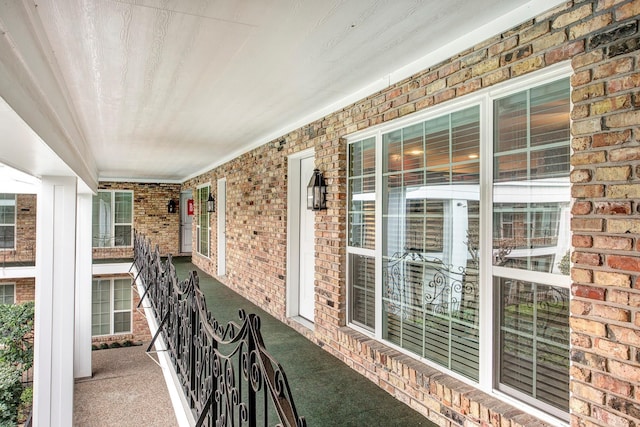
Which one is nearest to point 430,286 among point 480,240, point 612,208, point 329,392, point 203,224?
point 480,240

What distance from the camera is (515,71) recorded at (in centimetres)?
214

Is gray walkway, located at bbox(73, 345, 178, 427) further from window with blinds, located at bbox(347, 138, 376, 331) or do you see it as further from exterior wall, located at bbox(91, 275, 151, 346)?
window with blinds, located at bbox(347, 138, 376, 331)

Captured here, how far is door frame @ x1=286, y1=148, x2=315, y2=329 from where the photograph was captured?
488 centimetres

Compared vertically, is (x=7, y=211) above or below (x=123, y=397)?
above

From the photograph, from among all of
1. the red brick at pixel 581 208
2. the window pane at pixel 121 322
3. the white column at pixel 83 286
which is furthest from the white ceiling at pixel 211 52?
the window pane at pixel 121 322

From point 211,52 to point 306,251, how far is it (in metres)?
2.77

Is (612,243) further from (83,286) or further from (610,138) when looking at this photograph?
(83,286)

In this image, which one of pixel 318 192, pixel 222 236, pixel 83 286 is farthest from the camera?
pixel 222 236

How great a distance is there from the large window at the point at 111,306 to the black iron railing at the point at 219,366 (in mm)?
9514

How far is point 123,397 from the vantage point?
6871mm

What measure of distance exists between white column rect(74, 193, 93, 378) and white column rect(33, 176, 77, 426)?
2765 millimetres

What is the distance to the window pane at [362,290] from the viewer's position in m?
3.48

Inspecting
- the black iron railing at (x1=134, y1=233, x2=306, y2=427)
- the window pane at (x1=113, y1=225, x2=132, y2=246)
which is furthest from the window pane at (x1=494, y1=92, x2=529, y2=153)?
the window pane at (x1=113, y1=225, x2=132, y2=246)

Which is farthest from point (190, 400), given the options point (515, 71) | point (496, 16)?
point (496, 16)
